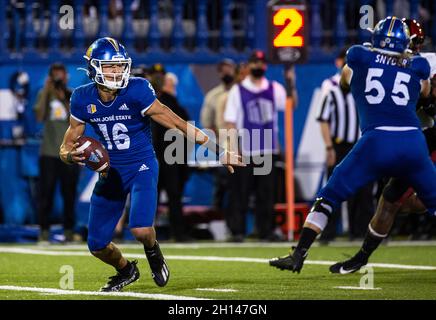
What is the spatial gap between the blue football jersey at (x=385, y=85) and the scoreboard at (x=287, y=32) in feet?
15.6

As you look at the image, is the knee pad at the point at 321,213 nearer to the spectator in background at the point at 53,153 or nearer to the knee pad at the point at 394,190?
the knee pad at the point at 394,190

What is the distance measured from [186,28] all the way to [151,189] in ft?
24.7

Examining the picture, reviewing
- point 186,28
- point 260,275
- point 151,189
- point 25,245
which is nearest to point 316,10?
point 186,28

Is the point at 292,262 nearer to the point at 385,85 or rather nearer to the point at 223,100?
the point at 385,85

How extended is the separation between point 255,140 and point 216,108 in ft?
3.10

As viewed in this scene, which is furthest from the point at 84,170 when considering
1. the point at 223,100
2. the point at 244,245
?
the point at 244,245

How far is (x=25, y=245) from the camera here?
13.4m

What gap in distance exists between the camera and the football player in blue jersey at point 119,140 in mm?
8422

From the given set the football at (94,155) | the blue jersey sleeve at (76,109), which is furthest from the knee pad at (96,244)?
the blue jersey sleeve at (76,109)

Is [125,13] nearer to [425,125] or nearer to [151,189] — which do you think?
[425,125]

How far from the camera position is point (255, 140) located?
13.4 metres

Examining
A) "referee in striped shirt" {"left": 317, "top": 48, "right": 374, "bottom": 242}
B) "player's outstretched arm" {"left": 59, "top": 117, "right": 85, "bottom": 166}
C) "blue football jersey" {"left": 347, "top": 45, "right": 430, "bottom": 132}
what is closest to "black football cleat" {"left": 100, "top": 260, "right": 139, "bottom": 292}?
"player's outstretched arm" {"left": 59, "top": 117, "right": 85, "bottom": 166}

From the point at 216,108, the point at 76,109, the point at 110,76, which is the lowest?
the point at 216,108

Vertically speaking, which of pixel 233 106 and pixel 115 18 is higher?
pixel 115 18
